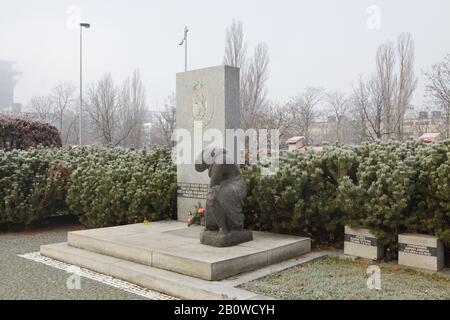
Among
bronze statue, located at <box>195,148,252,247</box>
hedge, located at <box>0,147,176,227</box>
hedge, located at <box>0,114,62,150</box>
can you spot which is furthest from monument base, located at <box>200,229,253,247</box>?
hedge, located at <box>0,114,62,150</box>

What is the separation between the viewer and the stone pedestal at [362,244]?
6.06m

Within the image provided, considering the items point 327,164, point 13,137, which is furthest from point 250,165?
point 13,137

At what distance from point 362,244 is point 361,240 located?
0.19ft

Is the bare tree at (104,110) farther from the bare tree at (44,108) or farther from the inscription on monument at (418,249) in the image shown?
the inscription on monument at (418,249)

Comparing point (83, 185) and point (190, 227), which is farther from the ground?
point (83, 185)

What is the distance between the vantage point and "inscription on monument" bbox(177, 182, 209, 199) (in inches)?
306

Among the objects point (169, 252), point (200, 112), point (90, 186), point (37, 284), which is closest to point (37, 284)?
point (37, 284)

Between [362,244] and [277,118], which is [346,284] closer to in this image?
[362,244]

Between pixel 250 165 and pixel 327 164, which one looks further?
pixel 250 165

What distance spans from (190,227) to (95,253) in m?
1.73

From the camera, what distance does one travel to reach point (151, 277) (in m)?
Answer: 5.18

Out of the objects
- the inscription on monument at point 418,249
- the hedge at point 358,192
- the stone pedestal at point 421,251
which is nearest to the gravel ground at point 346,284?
the stone pedestal at point 421,251
